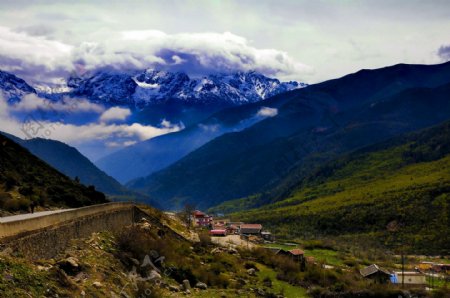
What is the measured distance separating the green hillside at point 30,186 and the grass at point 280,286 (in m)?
20.1

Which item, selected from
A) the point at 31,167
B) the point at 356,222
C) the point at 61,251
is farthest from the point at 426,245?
the point at 61,251

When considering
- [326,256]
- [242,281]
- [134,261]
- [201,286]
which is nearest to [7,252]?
[134,261]

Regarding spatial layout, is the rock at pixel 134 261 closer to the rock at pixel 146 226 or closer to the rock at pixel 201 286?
the rock at pixel 201 286

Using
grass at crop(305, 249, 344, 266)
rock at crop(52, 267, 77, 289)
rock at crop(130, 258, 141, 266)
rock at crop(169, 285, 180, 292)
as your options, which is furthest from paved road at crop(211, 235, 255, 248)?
rock at crop(52, 267, 77, 289)

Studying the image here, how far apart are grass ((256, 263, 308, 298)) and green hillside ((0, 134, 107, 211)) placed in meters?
20.1

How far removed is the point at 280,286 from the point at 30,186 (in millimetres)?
25295

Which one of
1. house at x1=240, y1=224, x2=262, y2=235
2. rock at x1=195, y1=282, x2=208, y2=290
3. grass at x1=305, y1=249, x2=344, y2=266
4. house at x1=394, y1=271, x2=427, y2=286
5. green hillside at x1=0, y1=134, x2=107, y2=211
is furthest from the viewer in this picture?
house at x1=240, y1=224, x2=262, y2=235

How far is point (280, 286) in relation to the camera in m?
59.0

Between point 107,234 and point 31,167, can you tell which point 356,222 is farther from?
point 107,234

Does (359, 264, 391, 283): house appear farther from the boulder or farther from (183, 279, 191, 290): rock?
(183, 279, 191, 290): rock

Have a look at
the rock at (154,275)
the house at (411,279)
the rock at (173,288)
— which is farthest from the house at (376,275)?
the rock at (154,275)

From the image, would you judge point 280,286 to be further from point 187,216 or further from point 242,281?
point 187,216

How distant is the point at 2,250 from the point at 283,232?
158 metres

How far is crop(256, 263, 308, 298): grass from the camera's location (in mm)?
56062
